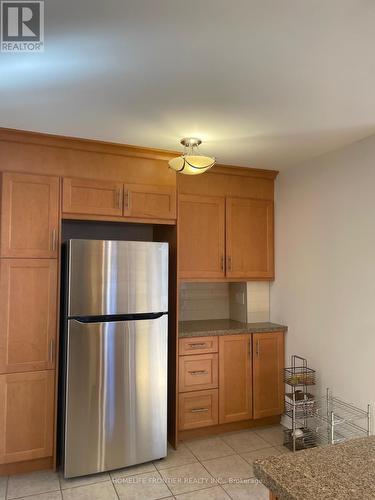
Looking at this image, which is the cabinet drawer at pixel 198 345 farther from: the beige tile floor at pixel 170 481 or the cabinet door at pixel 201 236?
the beige tile floor at pixel 170 481

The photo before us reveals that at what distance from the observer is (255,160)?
10.8ft

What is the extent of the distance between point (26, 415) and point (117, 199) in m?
1.67

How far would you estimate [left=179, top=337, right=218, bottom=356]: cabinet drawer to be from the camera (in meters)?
3.13

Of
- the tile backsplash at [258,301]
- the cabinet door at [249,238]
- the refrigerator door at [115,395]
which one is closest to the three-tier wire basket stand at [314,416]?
the tile backsplash at [258,301]

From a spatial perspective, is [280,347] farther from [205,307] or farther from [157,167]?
[157,167]

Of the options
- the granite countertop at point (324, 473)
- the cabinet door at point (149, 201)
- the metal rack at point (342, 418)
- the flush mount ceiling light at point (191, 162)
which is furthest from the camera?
the cabinet door at point (149, 201)

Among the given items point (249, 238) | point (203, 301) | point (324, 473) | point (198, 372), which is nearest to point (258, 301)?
point (203, 301)

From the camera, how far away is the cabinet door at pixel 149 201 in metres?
2.95

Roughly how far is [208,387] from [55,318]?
1421mm

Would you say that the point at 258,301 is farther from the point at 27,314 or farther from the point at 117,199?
the point at 27,314

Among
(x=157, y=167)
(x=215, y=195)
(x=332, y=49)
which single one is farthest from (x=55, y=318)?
(x=332, y=49)

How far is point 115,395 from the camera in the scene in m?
2.67

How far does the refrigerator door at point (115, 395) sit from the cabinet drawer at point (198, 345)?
301mm

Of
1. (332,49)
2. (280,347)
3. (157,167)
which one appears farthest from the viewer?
(280,347)
